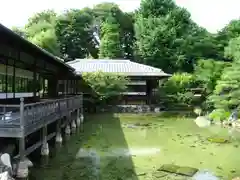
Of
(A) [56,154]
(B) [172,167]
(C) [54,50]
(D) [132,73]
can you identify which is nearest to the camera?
(B) [172,167]

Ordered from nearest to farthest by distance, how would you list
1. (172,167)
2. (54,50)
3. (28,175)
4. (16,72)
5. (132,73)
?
(28,175) → (172,167) → (16,72) → (132,73) → (54,50)

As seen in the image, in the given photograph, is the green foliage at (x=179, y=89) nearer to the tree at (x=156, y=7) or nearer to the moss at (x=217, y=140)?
the moss at (x=217, y=140)

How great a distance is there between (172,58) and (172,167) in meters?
28.7

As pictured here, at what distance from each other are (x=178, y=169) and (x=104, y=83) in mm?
17317

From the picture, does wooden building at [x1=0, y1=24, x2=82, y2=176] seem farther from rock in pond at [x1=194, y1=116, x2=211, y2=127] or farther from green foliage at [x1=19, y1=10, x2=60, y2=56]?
green foliage at [x1=19, y1=10, x2=60, y2=56]

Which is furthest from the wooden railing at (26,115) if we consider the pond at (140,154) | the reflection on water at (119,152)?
the reflection on water at (119,152)

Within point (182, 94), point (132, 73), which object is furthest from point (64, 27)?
point (182, 94)

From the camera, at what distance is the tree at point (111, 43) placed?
→ 140 ft

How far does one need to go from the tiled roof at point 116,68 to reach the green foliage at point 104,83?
76.8 inches

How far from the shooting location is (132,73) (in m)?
28.9

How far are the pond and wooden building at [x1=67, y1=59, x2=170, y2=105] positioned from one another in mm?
11096

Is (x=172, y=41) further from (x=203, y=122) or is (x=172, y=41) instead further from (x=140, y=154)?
(x=140, y=154)

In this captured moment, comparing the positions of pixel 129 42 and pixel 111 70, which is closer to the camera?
pixel 111 70

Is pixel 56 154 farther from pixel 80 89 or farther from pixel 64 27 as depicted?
pixel 64 27
